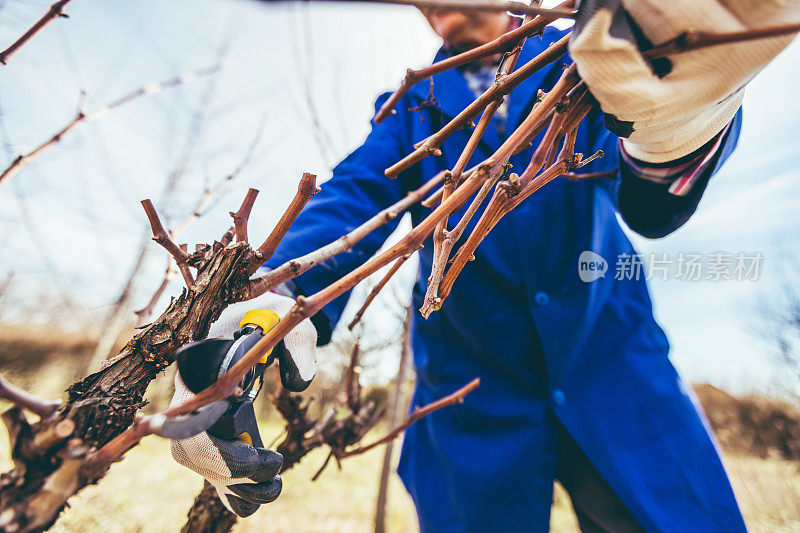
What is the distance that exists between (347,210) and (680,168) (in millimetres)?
1119

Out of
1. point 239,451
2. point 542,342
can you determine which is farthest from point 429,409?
point 239,451

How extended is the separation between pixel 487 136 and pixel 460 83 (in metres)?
0.35

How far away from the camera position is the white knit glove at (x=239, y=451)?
2.48 ft

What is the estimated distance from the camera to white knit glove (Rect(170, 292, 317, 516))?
755 mm

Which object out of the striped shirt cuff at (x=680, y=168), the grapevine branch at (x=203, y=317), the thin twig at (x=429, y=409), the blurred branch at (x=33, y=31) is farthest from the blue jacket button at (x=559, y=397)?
the blurred branch at (x=33, y=31)

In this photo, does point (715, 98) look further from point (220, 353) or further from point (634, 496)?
point (634, 496)

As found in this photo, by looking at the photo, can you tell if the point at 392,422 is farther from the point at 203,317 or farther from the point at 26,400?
the point at 26,400

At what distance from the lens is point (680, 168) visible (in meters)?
1.04

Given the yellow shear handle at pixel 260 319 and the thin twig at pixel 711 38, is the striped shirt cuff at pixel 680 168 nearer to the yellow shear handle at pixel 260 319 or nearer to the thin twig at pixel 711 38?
the thin twig at pixel 711 38

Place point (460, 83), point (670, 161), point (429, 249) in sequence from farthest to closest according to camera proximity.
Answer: point (460, 83), point (429, 249), point (670, 161)

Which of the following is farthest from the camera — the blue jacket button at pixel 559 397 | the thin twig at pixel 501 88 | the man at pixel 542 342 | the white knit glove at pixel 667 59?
the blue jacket button at pixel 559 397

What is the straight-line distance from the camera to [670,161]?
40.5 inches

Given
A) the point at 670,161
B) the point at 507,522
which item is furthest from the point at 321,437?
the point at 670,161

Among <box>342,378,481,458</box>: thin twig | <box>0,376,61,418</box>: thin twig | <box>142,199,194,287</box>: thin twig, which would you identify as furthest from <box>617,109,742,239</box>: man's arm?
<box>0,376,61,418</box>: thin twig
